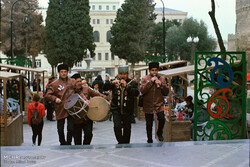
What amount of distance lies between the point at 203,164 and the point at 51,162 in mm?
1978

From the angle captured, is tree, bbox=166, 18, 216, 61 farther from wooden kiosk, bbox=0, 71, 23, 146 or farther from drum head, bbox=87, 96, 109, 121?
drum head, bbox=87, 96, 109, 121

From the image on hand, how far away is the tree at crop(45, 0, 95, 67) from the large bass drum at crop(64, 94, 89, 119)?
134ft

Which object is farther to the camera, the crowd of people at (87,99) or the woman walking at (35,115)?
the woman walking at (35,115)

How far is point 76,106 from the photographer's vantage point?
6.29 meters

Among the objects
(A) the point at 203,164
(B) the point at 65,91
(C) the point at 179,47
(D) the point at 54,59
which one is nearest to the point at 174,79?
(B) the point at 65,91

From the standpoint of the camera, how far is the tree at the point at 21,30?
4451 centimetres

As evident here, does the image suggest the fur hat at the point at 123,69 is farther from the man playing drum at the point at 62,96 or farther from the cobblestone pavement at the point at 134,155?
the cobblestone pavement at the point at 134,155


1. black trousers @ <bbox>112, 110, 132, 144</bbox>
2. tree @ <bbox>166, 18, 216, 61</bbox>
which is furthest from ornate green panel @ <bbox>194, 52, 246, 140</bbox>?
tree @ <bbox>166, 18, 216, 61</bbox>

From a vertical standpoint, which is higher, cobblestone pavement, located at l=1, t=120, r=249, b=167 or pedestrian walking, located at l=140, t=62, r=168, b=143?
pedestrian walking, located at l=140, t=62, r=168, b=143

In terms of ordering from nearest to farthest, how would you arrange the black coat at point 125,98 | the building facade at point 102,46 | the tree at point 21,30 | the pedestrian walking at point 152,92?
the black coat at point 125,98 < the pedestrian walking at point 152,92 < the tree at point 21,30 < the building facade at point 102,46

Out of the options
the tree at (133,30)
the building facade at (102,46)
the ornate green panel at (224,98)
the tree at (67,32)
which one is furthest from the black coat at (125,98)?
the building facade at (102,46)

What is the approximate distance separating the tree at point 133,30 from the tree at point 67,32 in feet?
13.5

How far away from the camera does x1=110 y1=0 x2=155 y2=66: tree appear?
154 feet

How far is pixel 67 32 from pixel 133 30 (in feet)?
28.3
